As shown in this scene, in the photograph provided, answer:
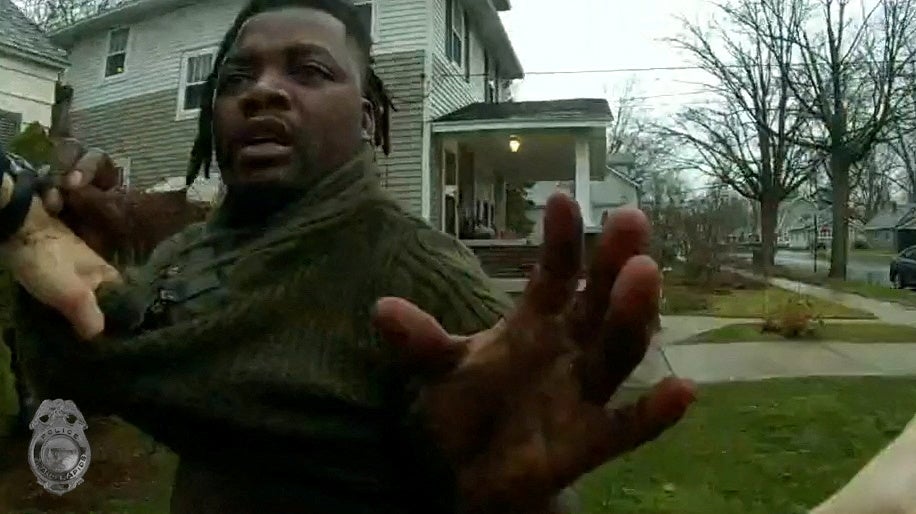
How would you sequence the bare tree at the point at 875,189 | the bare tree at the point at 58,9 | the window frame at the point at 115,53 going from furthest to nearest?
1. the bare tree at the point at 875,189
2. the bare tree at the point at 58,9
3. the window frame at the point at 115,53

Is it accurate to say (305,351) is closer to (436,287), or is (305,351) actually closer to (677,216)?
(436,287)

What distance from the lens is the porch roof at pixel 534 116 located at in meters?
13.7

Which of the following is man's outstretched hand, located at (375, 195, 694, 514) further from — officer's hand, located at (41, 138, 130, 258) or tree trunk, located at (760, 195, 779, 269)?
tree trunk, located at (760, 195, 779, 269)

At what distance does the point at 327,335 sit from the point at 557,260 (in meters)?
0.40

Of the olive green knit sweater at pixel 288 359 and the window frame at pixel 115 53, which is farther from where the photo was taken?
the window frame at pixel 115 53

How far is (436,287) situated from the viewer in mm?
1257

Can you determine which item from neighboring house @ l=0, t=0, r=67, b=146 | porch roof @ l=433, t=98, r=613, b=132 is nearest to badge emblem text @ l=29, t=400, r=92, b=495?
neighboring house @ l=0, t=0, r=67, b=146

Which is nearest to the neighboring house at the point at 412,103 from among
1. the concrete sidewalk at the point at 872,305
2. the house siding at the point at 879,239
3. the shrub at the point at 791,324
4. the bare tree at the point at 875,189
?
the shrub at the point at 791,324

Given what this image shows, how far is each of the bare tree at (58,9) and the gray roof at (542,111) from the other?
41.5ft

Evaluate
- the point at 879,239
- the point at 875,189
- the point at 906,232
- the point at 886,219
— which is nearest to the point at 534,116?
the point at 906,232

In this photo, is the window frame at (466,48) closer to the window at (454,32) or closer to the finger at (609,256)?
the window at (454,32)

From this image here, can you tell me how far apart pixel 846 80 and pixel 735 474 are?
1013 inches

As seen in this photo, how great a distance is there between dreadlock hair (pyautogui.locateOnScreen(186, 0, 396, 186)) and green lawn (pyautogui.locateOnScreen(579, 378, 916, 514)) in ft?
12.7

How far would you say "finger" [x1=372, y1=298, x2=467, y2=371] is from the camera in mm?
1004
